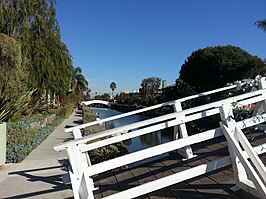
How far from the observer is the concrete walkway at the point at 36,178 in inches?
179

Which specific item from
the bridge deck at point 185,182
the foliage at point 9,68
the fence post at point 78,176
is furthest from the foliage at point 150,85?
the fence post at point 78,176

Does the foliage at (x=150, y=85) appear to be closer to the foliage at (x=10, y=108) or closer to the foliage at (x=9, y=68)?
the foliage at (x=10, y=108)

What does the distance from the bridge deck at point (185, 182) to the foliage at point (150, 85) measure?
192ft

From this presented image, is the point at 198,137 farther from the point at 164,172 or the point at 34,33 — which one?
the point at 34,33

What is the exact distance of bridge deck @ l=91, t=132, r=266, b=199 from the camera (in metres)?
3.07

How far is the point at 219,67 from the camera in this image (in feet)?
93.8

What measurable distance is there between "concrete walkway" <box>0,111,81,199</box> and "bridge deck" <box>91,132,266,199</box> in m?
0.83

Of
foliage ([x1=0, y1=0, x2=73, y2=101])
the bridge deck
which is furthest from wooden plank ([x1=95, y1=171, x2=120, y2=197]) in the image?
foliage ([x1=0, y1=0, x2=73, y2=101])

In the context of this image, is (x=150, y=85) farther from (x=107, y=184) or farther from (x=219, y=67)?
(x=107, y=184)

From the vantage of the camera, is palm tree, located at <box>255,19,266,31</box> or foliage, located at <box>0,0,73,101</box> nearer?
foliage, located at <box>0,0,73,101</box>

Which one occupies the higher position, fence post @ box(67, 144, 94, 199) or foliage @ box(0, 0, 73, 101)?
foliage @ box(0, 0, 73, 101)

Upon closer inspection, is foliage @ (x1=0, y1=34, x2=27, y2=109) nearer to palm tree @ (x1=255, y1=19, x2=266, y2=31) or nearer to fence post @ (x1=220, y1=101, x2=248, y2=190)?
fence post @ (x1=220, y1=101, x2=248, y2=190)

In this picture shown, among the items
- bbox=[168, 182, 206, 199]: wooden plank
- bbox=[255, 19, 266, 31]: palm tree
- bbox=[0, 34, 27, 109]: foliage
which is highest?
bbox=[255, 19, 266, 31]: palm tree

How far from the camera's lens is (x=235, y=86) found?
470 centimetres
